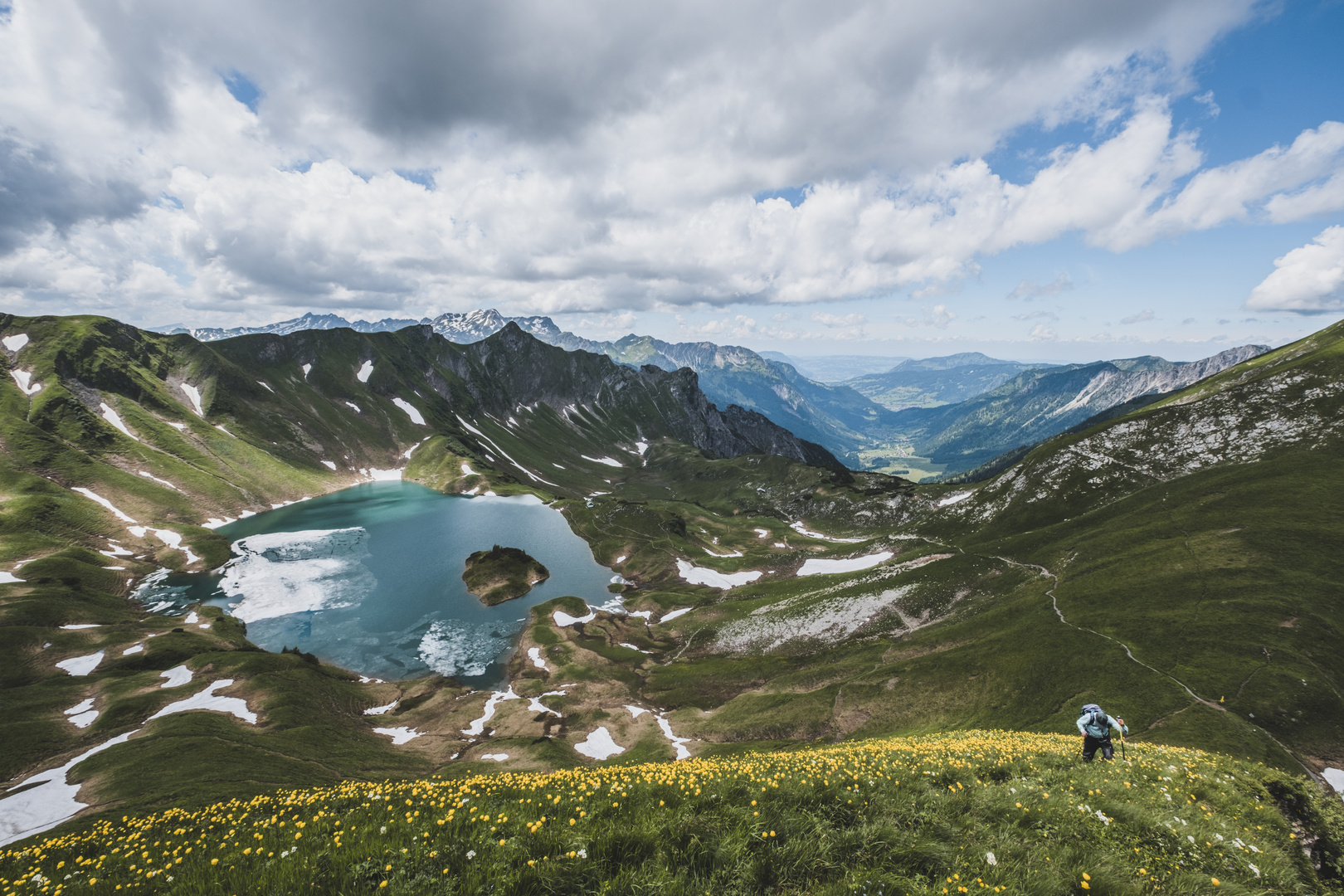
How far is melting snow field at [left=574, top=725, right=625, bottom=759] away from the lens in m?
61.2

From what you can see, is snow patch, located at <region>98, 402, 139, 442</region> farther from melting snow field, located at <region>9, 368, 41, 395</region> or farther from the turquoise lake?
the turquoise lake

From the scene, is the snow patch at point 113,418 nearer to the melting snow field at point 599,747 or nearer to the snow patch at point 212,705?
the snow patch at point 212,705

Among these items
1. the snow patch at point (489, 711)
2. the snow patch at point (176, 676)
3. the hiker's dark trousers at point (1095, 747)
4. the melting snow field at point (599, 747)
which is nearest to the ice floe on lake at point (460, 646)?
the snow patch at point (489, 711)

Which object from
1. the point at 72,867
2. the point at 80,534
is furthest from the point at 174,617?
the point at 72,867

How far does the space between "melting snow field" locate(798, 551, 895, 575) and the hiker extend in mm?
108132

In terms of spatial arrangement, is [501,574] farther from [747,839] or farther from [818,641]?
[747,839]

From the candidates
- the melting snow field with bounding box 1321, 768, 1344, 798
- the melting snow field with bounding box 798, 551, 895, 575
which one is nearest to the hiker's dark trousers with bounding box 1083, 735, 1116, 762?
the melting snow field with bounding box 1321, 768, 1344, 798

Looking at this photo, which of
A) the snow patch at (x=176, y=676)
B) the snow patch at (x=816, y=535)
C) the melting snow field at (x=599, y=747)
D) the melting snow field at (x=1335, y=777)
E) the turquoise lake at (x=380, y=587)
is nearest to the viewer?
the melting snow field at (x=1335, y=777)

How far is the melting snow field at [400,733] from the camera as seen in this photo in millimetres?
62750

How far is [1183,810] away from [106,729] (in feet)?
292

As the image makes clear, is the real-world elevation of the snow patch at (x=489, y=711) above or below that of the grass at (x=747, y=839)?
below

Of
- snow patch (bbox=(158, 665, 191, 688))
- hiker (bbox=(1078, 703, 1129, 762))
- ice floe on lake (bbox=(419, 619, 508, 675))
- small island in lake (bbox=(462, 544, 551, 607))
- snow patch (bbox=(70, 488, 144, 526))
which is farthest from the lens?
snow patch (bbox=(70, 488, 144, 526))

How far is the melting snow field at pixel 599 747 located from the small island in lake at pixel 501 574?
2360 inches

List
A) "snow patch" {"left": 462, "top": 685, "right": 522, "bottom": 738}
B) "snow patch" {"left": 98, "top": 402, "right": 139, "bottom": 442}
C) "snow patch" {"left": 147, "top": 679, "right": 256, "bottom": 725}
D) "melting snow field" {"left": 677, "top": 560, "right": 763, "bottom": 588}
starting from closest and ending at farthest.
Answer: "snow patch" {"left": 147, "top": 679, "right": 256, "bottom": 725}
"snow patch" {"left": 462, "top": 685, "right": 522, "bottom": 738}
"melting snow field" {"left": 677, "top": 560, "right": 763, "bottom": 588}
"snow patch" {"left": 98, "top": 402, "right": 139, "bottom": 442}
